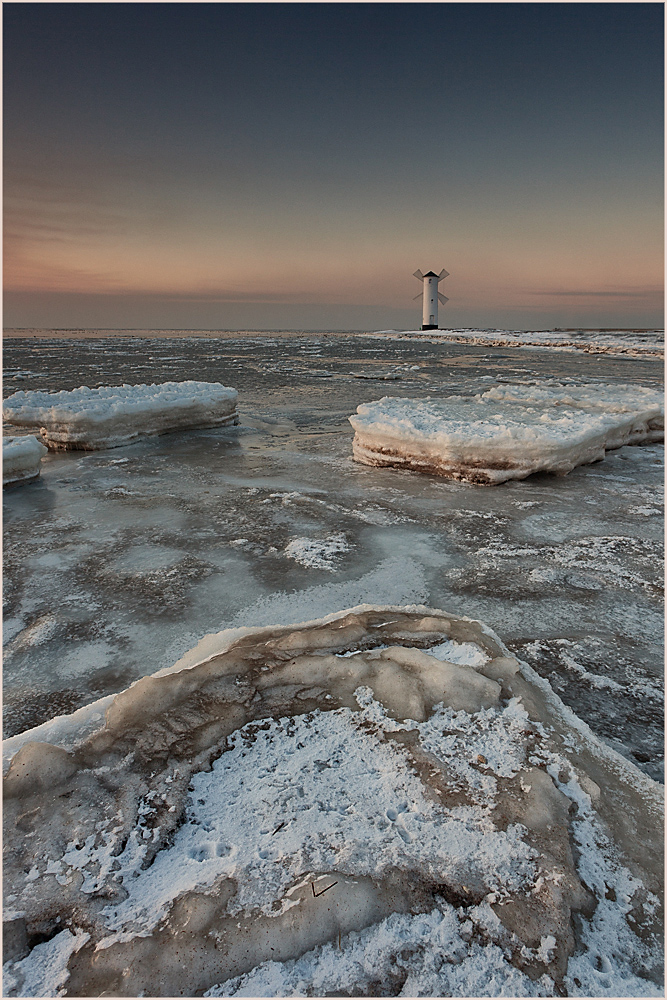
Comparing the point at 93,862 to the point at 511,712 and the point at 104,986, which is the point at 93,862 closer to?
the point at 104,986

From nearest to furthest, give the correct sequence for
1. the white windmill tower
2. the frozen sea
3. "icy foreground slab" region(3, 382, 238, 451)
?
the frozen sea < "icy foreground slab" region(3, 382, 238, 451) < the white windmill tower

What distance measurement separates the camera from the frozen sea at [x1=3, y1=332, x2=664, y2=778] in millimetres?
2914

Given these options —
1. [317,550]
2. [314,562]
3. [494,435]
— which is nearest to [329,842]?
[314,562]

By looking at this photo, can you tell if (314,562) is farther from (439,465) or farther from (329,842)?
(439,465)

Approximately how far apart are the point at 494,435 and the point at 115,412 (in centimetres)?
552

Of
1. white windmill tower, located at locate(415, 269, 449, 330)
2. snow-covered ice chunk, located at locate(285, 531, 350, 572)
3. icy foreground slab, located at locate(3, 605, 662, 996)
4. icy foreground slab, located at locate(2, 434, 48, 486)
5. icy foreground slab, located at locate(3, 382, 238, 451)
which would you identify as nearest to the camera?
icy foreground slab, located at locate(3, 605, 662, 996)

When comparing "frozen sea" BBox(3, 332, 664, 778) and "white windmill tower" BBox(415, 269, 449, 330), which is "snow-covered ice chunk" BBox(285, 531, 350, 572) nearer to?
"frozen sea" BBox(3, 332, 664, 778)

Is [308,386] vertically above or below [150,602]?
above

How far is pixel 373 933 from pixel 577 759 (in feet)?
3.23

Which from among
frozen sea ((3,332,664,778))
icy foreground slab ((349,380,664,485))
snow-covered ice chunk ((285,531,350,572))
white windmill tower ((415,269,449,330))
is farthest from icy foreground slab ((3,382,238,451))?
white windmill tower ((415,269,449,330))

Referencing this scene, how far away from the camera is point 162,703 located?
6.97ft

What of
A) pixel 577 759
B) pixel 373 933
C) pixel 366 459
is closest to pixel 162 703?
pixel 373 933

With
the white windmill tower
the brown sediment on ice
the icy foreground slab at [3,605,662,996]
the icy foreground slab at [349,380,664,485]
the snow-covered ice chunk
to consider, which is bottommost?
the icy foreground slab at [3,605,662,996]

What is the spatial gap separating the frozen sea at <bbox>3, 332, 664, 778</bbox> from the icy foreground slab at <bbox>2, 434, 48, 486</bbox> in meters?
0.21
